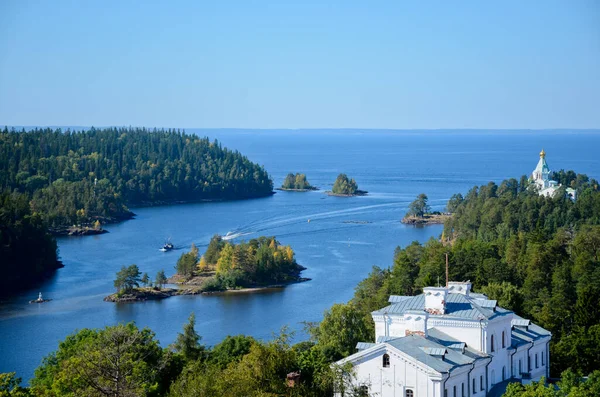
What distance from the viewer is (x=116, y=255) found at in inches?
1953

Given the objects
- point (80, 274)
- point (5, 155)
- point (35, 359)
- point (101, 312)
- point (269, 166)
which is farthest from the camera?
point (269, 166)

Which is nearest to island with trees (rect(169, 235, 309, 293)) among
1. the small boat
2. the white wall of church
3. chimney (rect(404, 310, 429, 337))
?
the small boat

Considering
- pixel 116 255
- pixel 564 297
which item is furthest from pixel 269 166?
pixel 564 297

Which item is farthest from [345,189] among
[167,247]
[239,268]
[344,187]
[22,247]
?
[239,268]

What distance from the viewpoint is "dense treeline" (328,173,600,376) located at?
21.7 m

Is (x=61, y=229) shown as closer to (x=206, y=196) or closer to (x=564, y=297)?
(x=206, y=196)

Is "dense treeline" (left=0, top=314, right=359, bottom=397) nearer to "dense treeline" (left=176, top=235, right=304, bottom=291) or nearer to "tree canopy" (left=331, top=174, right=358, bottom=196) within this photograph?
"dense treeline" (left=176, top=235, right=304, bottom=291)

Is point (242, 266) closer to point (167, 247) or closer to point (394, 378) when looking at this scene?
point (167, 247)

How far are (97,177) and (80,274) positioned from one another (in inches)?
1491

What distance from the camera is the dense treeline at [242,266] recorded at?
4125 cm

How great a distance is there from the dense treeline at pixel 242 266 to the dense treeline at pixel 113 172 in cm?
2162

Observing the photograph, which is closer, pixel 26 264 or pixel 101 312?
pixel 101 312

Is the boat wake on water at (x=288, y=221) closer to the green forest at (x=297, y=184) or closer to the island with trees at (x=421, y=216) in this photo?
the island with trees at (x=421, y=216)

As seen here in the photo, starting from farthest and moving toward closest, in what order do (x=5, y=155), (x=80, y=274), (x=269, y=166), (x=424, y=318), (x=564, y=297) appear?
1. (x=269, y=166)
2. (x=5, y=155)
3. (x=80, y=274)
4. (x=564, y=297)
5. (x=424, y=318)
